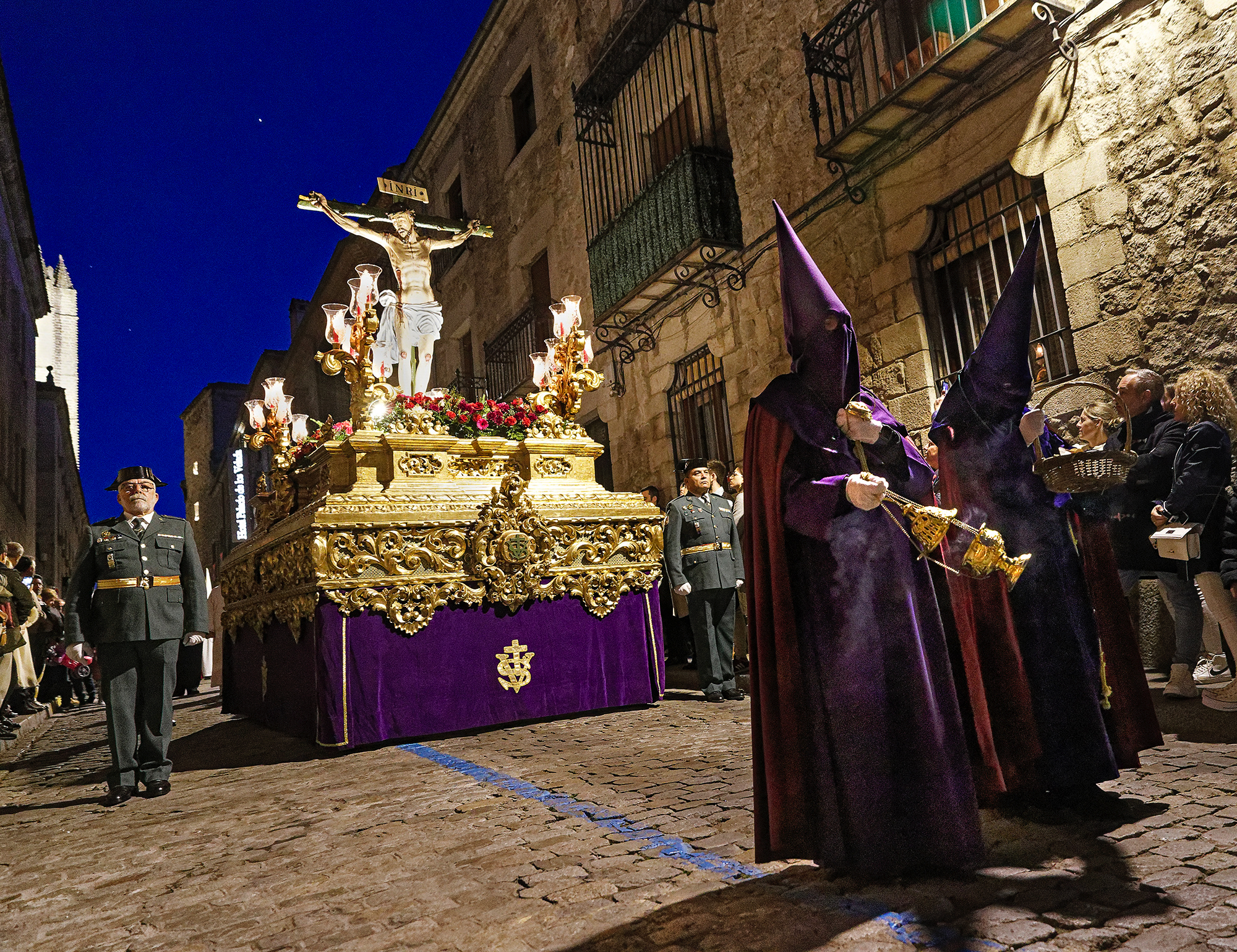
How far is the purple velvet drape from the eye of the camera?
5.78 m

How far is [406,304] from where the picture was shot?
766 cm

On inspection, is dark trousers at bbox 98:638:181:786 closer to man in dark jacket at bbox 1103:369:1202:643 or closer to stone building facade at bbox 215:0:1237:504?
man in dark jacket at bbox 1103:369:1202:643

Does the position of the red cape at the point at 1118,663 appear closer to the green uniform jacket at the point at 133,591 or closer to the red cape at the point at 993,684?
the red cape at the point at 993,684

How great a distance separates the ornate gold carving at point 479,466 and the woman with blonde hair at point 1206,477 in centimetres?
421

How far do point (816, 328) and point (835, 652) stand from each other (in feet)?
3.51

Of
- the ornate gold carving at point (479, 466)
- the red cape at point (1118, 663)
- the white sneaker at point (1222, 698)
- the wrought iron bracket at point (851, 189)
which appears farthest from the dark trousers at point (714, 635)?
the wrought iron bracket at point (851, 189)

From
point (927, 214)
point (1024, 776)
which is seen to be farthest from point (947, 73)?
point (1024, 776)

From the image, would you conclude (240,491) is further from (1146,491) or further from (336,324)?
(1146,491)

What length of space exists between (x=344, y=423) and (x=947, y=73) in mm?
5828

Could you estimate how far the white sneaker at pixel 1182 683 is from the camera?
518 cm

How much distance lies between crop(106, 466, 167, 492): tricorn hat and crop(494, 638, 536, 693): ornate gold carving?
2532 millimetres

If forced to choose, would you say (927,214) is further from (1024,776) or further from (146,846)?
(146,846)

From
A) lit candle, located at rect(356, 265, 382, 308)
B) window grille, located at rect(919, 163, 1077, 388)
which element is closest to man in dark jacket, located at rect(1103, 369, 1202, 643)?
window grille, located at rect(919, 163, 1077, 388)

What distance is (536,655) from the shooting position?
647 cm
